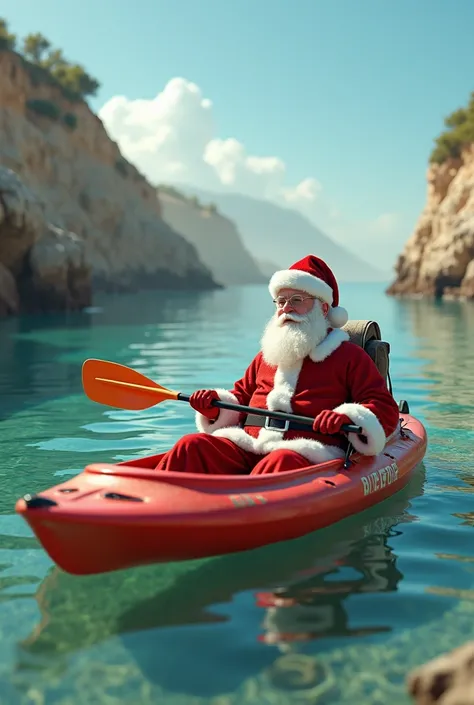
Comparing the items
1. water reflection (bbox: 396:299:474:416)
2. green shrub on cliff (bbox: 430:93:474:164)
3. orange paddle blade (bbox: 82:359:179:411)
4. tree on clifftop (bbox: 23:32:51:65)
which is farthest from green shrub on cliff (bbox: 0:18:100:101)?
orange paddle blade (bbox: 82:359:179:411)

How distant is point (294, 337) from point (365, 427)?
0.73 meters

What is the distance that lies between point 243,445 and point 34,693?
2138mm

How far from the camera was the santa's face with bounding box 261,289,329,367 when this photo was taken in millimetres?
4730

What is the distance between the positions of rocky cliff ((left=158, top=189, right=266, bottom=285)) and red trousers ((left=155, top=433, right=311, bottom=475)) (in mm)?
175126

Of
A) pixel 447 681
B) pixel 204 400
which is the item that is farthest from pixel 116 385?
pixel 447 681

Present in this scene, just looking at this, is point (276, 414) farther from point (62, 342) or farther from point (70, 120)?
point (70, 120)

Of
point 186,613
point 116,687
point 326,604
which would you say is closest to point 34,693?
point 116,687

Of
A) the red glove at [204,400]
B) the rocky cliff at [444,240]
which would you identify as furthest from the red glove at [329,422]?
the rocky cliff at [444,240]

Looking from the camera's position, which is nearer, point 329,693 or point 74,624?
point 329,693

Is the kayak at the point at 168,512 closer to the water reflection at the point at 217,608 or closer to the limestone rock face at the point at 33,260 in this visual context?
the water reflection at the point at 217,608

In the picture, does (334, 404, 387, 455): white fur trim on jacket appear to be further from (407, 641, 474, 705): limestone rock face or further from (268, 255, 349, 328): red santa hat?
(407, 641, 474, 705): limestone rock face

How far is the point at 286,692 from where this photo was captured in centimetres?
282

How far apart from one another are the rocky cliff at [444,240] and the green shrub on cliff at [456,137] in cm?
39

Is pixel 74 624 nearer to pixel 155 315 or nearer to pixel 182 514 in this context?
pixel 182 514
